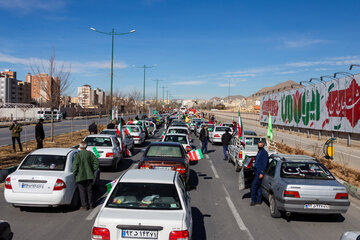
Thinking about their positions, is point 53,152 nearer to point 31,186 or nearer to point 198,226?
point 31,186

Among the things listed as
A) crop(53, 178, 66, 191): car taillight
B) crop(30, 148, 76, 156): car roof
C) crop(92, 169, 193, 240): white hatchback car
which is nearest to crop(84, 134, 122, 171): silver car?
crop(30, 148, 76, 156): car roof

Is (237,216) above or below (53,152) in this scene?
below

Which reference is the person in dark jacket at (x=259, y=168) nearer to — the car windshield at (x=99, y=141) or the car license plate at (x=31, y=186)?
the car license plate at (x=31, y=186)

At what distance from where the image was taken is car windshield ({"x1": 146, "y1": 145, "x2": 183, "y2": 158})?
1139cm

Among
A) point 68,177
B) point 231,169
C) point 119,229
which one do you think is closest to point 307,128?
point 231,169

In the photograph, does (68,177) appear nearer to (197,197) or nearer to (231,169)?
(197,197)

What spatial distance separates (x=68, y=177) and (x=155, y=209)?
12.5 ft

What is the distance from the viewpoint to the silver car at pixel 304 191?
7.38 metres

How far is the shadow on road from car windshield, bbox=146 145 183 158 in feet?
10.1

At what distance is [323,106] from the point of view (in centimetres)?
3303

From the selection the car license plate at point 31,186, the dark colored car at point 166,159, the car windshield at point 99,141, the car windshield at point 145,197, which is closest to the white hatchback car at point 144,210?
the car windshield at point 145,197

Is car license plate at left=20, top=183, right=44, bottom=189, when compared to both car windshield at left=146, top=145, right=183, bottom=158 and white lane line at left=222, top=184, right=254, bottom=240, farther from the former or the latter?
white lane line at left=222, top=184, right=254, bottom=240

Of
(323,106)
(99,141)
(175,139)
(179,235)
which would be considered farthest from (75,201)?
(323,106)

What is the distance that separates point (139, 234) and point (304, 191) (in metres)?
4.24
